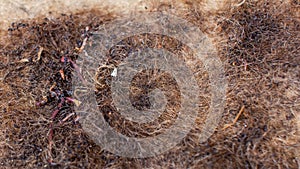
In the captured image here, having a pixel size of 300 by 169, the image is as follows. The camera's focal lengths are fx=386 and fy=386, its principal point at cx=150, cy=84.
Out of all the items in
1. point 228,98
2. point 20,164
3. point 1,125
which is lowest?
point 20,164

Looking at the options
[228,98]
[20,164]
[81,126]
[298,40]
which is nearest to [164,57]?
[228,98]

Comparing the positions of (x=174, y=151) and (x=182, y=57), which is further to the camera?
(x=182, y=57)

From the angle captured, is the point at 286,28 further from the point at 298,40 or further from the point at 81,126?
the point at 81,126

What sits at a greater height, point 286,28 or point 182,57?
point 286,28

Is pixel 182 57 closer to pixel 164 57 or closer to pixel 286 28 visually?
pixel 164 57

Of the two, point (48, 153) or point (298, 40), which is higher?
point (298, 40)

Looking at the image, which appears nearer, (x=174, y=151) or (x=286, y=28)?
(x=174, y=151)

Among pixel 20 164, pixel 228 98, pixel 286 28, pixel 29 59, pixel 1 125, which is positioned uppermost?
pixel 286 28

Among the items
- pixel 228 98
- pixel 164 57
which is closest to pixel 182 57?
pixel 164 57
